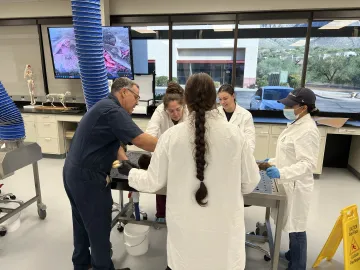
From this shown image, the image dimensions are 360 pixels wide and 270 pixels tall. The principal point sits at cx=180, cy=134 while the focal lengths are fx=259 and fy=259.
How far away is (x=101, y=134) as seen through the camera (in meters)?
1.49

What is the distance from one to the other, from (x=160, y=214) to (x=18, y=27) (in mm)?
4453

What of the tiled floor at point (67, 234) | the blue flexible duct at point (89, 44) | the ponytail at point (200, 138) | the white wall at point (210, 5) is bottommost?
the tiled floor at point (67, 234)

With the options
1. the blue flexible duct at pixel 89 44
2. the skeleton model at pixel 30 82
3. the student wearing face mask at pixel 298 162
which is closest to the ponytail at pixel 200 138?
the student wearing face mask at pixel 298 162

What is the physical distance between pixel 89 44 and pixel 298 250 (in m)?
1.93

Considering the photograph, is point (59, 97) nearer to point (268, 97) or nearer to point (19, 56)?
point (19, 56)

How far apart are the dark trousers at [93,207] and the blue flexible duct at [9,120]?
0.92 metres

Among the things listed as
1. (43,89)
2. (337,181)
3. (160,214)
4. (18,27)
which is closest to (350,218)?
(160,214)

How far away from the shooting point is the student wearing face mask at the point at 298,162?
157 cm

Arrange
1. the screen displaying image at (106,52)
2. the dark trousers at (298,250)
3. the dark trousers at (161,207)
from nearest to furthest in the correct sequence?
→ the dark trousers at (298,250) → the dark trousers at (161,207) → the screen displaying image at (106,52)

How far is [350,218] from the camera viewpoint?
183 cm

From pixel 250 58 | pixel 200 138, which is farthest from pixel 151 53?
pixel 200 138

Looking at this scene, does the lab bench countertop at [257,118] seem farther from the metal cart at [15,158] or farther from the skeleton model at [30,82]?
the metal cart at [15,158]

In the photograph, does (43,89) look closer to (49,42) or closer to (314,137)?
(49,42)

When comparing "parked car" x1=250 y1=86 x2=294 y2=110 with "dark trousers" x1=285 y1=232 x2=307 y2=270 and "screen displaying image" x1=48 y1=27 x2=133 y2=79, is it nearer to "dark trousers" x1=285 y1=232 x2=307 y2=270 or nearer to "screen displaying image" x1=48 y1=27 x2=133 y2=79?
"screen displaying image" x1=48 y1=27 x2=133 y2=79
